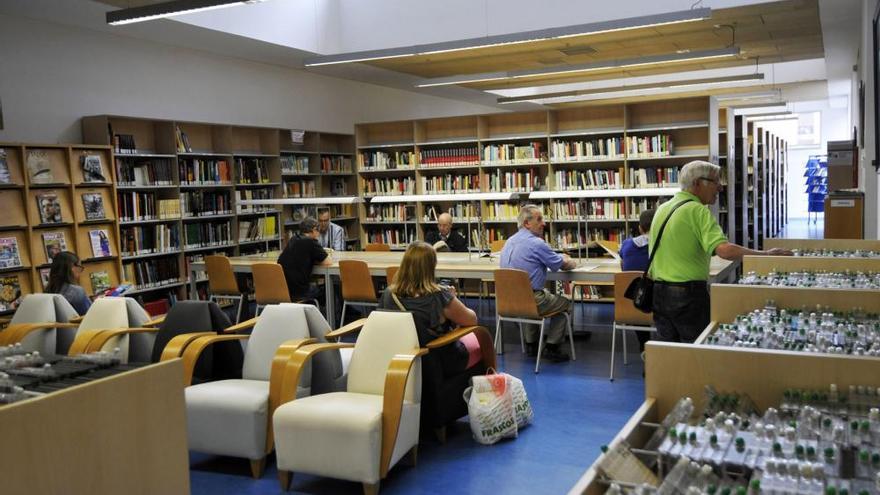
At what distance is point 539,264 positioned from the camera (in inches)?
234

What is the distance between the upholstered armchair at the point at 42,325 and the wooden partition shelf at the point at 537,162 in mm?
3653

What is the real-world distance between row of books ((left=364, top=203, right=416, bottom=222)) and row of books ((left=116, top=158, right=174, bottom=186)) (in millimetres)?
3106

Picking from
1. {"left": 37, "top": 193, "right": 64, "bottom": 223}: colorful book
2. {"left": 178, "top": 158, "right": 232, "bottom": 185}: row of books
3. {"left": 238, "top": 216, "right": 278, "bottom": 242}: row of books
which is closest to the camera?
{"left": 37, "top": 193, "right": 64, "bottom": 223}: colorful book

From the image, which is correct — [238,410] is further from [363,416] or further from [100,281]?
[100,281]

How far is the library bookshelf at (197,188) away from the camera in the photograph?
783 cm

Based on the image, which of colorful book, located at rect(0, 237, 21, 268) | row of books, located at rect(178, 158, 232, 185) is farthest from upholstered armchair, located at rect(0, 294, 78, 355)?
row of books, located at rect(178, 158, 232, 185)

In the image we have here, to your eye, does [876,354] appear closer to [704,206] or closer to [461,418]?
[704,206]

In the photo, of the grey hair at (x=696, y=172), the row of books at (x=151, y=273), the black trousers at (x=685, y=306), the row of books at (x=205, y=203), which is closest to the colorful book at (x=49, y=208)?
the row of books at (x=151, y=273)

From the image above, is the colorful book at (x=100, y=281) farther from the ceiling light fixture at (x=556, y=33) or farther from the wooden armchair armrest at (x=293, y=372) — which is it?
the wooden armchair armrest at (x=293, y=372)

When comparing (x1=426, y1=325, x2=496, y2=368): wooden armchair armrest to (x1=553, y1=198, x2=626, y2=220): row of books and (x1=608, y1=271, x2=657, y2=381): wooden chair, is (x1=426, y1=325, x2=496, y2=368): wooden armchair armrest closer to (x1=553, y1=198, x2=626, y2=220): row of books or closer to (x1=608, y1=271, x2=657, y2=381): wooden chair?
(x1=608, y1=271, x2=657, y2=381): wooden chair

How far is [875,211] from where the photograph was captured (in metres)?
5.82

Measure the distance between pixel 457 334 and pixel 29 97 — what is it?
5270 mm

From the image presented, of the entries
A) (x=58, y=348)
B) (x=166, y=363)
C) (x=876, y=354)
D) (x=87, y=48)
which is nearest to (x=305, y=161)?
(x=87, y=48)

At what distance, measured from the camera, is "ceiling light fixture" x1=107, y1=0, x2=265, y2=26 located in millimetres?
5391
